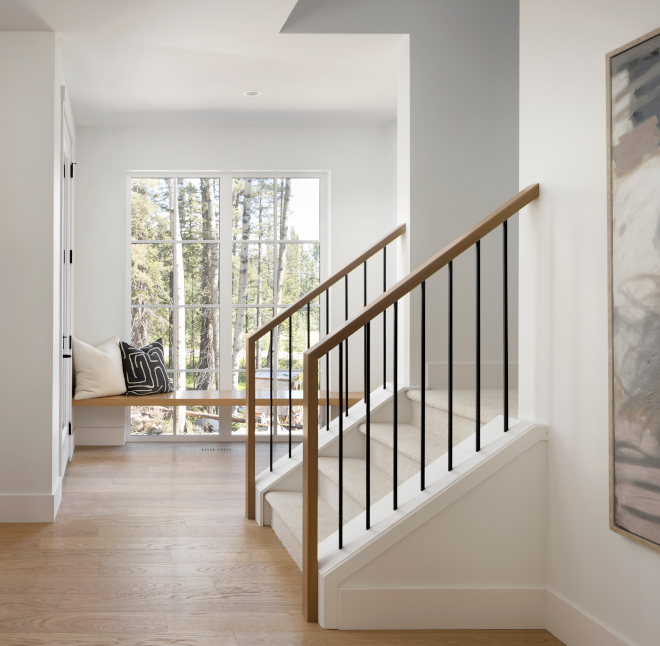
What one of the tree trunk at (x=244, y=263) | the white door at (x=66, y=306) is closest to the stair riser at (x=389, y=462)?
the white door at (x=66, y=306)

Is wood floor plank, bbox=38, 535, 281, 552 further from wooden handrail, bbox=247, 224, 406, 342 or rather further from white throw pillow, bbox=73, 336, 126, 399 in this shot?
white throw pillow, bbox=73, 336, 126, 399

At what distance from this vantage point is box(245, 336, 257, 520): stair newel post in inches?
135

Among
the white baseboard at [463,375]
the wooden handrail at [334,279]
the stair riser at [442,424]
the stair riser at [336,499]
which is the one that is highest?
the wooden handrail at [334,279]

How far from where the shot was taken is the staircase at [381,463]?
8.91 ft

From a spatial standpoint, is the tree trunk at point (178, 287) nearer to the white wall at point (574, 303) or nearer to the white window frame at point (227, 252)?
the white window frame at point (227, 252)

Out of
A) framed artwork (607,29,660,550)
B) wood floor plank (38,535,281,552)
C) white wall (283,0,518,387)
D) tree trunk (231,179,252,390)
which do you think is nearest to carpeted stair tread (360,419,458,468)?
white wall (283,0,518,387)

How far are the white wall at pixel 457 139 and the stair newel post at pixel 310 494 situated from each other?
4.70 ft

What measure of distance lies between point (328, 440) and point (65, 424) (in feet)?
6.75

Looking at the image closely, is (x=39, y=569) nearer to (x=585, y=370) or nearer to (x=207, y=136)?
(x=585, y=370)

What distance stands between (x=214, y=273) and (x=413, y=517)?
12.3ft

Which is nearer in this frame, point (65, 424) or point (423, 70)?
point (423, 70)

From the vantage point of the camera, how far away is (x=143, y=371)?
5.20m

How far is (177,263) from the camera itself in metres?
5.54

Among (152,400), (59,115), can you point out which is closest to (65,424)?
(152,400)
